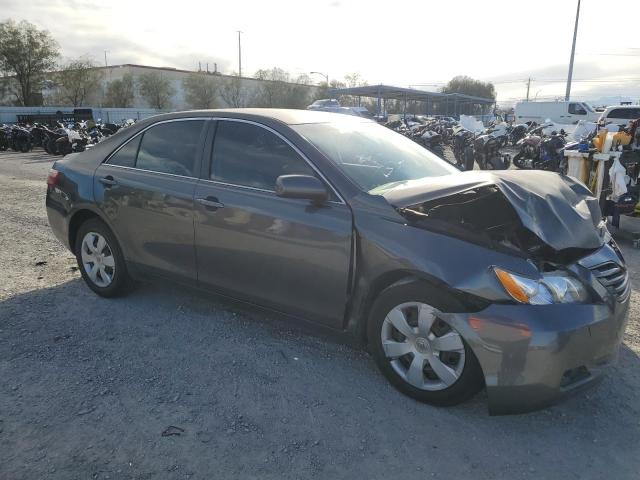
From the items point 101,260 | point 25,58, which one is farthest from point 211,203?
point 25,58

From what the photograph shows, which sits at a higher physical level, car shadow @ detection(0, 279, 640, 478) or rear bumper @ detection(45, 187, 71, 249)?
rear bumper @ detection(45, 187, 71, 249)

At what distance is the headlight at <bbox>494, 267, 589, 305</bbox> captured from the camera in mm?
2486

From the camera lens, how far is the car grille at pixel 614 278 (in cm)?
275

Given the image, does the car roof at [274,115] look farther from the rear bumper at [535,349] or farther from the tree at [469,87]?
the tree at [469,87]

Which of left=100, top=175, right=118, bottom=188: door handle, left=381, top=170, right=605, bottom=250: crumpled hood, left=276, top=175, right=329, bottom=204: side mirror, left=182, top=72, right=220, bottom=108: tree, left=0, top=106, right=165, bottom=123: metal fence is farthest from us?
left=182, top=72, right=220, bottom=108: tree

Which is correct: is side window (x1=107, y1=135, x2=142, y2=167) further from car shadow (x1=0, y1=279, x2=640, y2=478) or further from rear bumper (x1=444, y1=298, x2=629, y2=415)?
rear bumper (x1=444, y1=298, x2=629, y2=415)

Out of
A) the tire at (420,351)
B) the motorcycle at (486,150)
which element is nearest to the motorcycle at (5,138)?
the motorcycle at (486,150)

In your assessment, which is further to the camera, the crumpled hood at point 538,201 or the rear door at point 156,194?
the rear door at point 156,194

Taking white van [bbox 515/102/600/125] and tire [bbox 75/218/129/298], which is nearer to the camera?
tire [bbox 75/218/129/298]

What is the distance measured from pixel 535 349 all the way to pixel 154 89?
63.1 metres

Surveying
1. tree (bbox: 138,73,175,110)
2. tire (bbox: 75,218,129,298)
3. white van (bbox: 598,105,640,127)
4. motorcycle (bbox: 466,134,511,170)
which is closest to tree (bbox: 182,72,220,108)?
tree (bbox: 138,73,175,110)

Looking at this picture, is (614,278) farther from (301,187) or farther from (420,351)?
(301,187)

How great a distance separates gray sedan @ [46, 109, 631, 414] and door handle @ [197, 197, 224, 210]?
Result: 0.01 m

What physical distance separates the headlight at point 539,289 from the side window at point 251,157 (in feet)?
4.48
